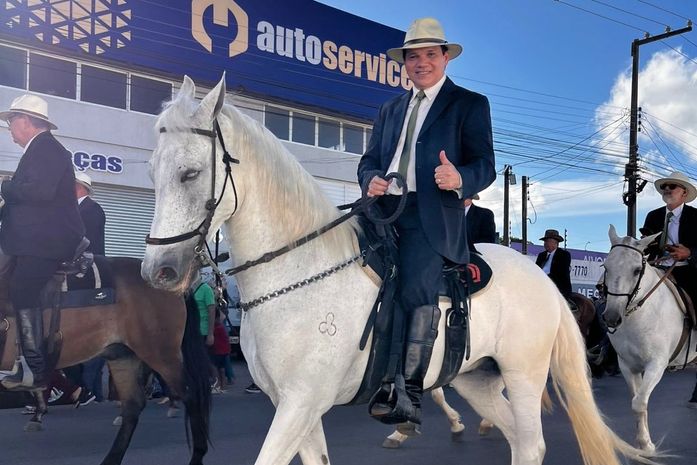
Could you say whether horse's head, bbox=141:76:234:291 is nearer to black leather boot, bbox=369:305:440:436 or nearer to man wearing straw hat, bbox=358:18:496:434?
man wearing straw hat, bbox=358:18:496:434

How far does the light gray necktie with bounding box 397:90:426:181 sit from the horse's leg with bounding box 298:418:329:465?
4.73 ft

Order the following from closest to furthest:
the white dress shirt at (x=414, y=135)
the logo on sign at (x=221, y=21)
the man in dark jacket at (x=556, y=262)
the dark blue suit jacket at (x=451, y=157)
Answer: the dark blue suit jacket at (x=451, y=157) < the white dress shirt at (x=414, y=135) < the man in dark jacket at (x=556, y=262) < the logo on sign at (x=221, y=21)

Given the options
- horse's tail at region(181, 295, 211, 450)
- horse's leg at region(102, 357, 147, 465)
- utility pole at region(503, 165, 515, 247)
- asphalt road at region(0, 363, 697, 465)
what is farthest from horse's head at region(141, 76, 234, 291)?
utility pole at region(503, 165, 515, 247)

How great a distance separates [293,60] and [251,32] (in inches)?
83.7

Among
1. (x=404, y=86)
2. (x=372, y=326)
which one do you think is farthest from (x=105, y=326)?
(x=404, y=86)

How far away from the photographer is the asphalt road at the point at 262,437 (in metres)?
6.37

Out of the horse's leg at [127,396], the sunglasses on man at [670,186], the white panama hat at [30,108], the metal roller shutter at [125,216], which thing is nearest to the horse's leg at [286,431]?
the horse's leg at [127,396]

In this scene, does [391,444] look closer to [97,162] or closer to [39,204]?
[39,204]

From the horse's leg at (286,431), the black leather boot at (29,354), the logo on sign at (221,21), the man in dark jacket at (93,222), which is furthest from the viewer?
the logo on sign at (221,21)

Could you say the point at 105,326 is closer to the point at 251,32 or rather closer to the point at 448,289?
the point at 448,289

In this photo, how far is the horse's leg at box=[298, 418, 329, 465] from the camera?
3.51 meters

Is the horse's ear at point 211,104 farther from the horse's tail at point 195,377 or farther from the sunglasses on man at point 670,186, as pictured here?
the sunglasses on man at point 670,186

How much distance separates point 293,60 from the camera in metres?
26.4

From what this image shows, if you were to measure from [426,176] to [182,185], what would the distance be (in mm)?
1341
